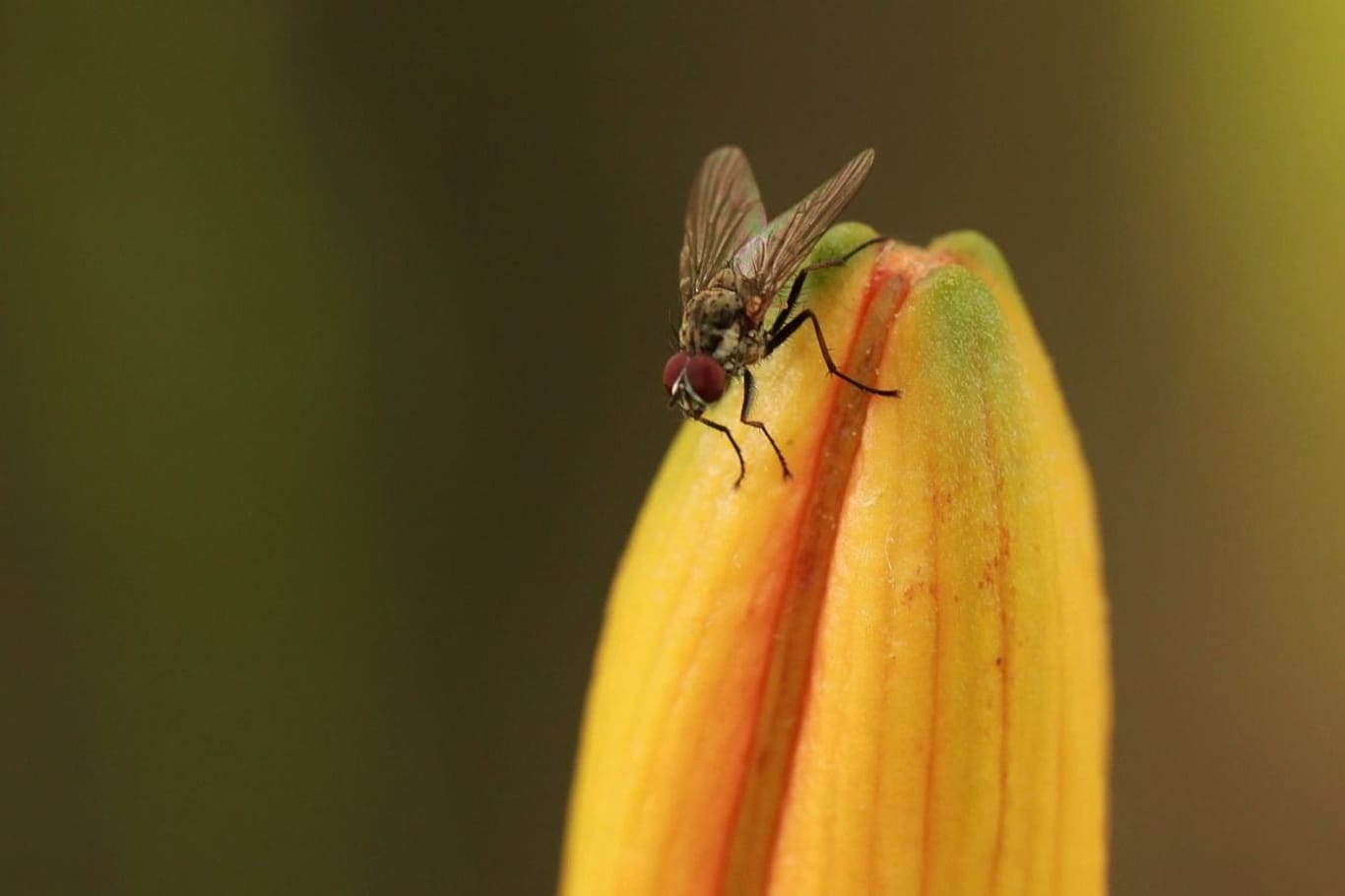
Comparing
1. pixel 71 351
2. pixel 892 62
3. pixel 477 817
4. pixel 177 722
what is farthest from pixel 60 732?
pixel 892 62

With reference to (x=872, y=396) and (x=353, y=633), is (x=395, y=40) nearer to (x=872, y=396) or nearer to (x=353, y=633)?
(x=353, y=633)

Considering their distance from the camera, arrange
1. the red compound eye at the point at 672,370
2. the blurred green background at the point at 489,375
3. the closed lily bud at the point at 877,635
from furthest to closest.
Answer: the blurred green background at the point at 489,375 < the red compound eye at the point at 672,370 < the closed lily bud at the point at 877,635

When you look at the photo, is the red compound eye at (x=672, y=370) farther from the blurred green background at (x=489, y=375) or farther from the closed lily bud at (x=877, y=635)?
the blurred green background at (x=489, y=375)

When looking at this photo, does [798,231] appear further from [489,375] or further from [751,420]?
[489,375]

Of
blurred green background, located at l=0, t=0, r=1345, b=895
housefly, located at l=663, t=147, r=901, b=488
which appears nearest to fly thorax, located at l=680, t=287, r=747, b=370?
housefly, located at l=663, t=147, r=901, b=488

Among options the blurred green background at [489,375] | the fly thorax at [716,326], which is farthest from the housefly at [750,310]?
the blurred green background at [489,375]

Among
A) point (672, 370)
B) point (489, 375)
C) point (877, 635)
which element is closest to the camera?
point (877, 635)

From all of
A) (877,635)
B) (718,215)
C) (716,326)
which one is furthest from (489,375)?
(877,635)
